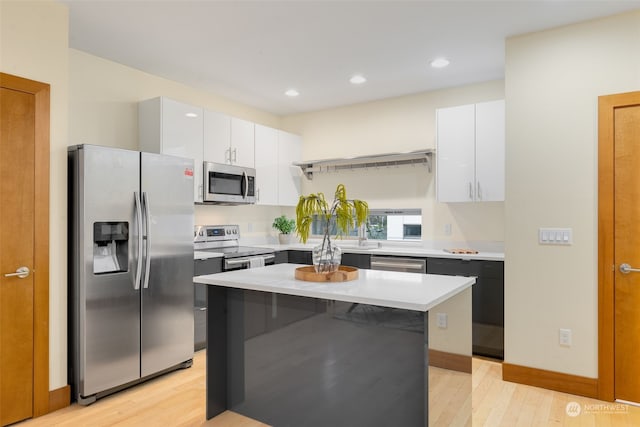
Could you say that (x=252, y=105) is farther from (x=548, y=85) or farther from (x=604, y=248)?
(x=604, y=248)

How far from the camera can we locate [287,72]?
390cm

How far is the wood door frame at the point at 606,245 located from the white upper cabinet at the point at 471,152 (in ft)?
3.19

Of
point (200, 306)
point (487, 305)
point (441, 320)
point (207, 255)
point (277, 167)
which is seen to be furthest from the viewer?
point (277, 167)

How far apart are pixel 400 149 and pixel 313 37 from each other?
1981 millimetres

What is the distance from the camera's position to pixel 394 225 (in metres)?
4.82

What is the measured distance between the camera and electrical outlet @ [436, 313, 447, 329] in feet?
6.44

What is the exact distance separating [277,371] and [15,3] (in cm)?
273

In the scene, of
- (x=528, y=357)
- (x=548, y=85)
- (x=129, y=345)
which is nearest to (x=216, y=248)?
(x=129, y=345)

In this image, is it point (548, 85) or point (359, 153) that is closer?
point (548, 85)

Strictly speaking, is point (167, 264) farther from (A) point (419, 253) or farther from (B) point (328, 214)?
(A) point (419, 253)

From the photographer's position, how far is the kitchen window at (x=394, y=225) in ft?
15.3

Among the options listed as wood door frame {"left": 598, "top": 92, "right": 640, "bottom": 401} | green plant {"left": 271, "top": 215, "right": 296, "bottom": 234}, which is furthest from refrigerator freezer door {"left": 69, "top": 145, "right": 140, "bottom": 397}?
wood door frame {"left": 598, "top": 92, "right": 640, "bottom": 401}

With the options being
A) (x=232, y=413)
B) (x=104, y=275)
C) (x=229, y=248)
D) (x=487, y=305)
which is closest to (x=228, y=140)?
(x=229, y=248)

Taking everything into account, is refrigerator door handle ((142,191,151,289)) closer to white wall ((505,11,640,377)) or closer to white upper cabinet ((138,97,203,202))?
white upper cabinet ((138,97,203,202))
